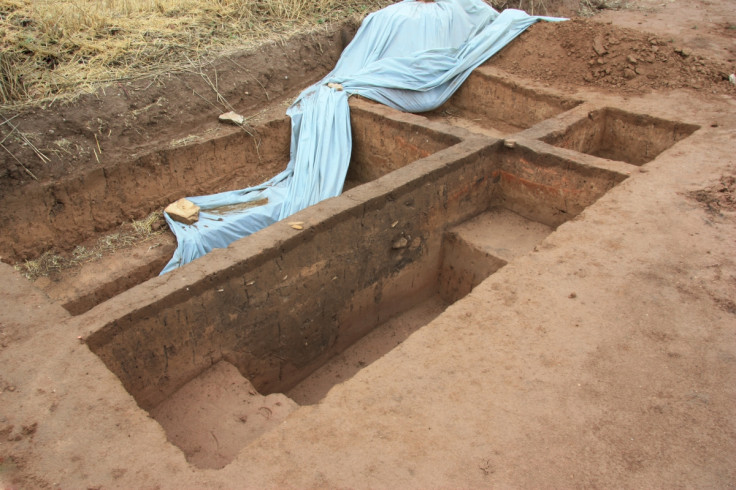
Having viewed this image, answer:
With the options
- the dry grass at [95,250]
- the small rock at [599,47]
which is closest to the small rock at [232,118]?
the dry grass at [95,250]

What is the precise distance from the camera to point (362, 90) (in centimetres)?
603

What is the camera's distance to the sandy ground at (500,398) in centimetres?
213

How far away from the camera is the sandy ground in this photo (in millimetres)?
2127

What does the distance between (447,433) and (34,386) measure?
1861 mm

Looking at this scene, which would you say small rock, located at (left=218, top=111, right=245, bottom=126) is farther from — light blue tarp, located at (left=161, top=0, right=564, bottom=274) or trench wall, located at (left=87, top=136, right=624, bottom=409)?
trench wall, located at (left=87, top=136, right=624, bottom=409)

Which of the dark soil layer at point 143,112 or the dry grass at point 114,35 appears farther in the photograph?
the dry grass at point 114,35

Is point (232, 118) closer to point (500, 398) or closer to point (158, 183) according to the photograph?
point (158, 183)

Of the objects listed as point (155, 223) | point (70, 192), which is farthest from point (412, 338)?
point (70, 192)

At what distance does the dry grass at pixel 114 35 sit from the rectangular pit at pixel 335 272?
10.3ft

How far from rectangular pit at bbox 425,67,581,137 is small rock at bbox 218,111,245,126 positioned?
7.52 feet

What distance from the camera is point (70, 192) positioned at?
4.80 meters

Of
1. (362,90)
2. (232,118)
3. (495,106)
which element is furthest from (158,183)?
(495,106)

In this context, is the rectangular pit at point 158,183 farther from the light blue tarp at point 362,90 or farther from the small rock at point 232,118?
the light blue tarp at point 362,90

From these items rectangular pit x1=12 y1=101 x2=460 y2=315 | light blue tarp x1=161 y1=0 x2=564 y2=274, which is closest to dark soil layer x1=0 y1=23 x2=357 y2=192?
rectangular pit x1=12 y1=101 x2=460 y2=315
